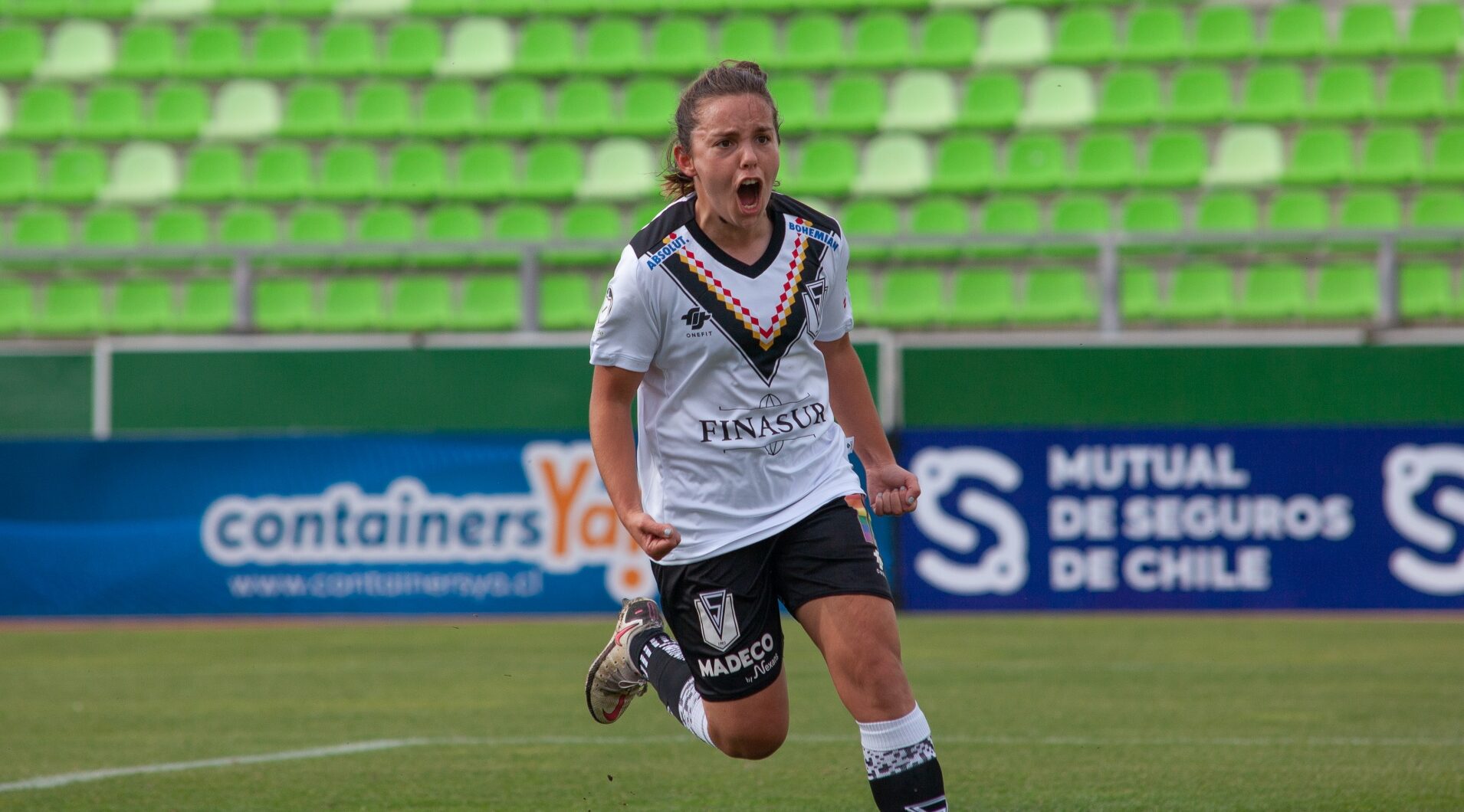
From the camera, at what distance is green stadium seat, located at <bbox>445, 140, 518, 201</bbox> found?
58.7 ft

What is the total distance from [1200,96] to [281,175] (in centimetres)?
899

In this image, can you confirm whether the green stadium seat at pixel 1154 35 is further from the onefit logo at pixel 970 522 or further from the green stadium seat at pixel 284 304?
the green stadium seat at pixel 284 304

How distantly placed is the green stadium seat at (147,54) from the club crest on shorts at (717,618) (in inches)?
662

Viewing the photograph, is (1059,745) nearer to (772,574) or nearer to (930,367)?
(772,574)

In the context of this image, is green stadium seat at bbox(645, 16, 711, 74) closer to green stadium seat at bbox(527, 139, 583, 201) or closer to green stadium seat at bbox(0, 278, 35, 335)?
green stadium seat at bbox(527, 139, 583, 201)

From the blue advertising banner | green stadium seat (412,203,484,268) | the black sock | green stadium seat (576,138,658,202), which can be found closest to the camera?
the black sock

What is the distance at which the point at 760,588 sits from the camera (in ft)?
14.2

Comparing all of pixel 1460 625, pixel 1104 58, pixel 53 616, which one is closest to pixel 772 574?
pixel 1460 625

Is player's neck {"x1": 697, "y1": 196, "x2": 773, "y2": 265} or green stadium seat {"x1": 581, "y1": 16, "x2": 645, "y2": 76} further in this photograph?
green stadium seat {"x1": 581, "y1": 16, "x2": 645, "y2": 76}

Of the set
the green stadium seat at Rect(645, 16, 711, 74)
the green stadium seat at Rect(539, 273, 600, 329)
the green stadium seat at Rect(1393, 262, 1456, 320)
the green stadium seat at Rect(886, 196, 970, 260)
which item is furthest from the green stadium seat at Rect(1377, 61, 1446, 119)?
the green stadium seat at Rect(539, 273, 600, 329)

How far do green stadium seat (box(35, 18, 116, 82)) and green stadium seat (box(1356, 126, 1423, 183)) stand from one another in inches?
505

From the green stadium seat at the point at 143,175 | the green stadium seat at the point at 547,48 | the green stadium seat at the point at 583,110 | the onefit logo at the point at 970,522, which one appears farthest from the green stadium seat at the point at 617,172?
the onefit logo at the point at 970,522

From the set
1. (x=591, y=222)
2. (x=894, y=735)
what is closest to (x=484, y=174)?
(x=591, y=222)

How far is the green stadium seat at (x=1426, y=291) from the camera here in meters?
13.3
